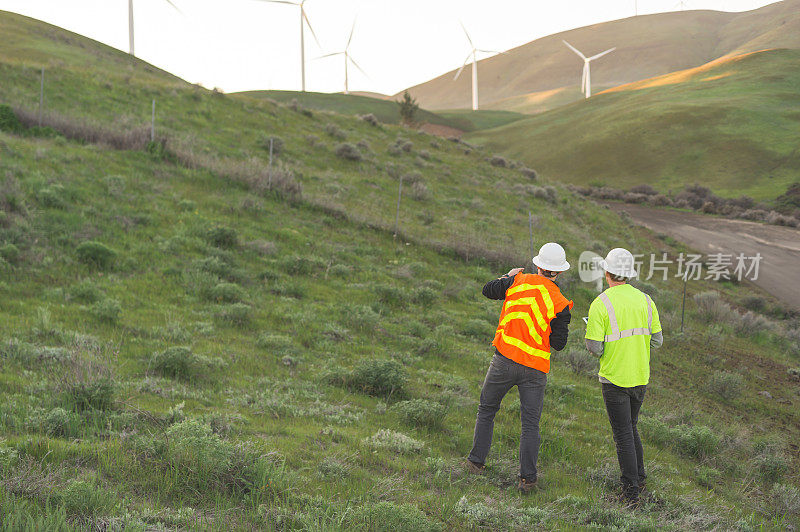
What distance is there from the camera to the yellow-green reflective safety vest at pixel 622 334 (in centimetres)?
562

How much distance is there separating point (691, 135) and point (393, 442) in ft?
264

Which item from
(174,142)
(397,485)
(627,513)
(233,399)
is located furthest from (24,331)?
(174,142)

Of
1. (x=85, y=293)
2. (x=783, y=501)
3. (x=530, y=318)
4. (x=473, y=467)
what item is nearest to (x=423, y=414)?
(x=473, y=467)

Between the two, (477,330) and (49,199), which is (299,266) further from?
(49,199)

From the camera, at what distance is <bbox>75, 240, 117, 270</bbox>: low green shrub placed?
11.4m

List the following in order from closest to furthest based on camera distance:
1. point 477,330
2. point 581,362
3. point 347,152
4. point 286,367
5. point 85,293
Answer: point 286,367, point 85,293, point 581,362, point 477,330, point 347,152

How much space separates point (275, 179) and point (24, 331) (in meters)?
13.2

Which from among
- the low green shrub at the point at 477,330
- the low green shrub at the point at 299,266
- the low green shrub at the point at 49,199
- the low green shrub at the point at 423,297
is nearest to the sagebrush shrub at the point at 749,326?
the low green shrub at the point at 477,330

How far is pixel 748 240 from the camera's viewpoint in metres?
36.2

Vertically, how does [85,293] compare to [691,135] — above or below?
below

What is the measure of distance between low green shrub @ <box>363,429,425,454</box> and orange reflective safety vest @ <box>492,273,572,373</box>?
5.30 ft

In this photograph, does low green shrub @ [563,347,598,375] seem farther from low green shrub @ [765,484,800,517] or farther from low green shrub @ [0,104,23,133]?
low green shrub @ [0,104,23,133]

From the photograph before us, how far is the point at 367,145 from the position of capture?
34.2m

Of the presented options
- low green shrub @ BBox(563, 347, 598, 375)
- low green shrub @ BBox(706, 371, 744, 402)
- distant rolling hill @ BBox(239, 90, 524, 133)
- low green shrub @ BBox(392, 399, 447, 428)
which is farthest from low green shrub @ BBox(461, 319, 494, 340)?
distant rolling hill @ BBox(239, 90, 524, 133)
